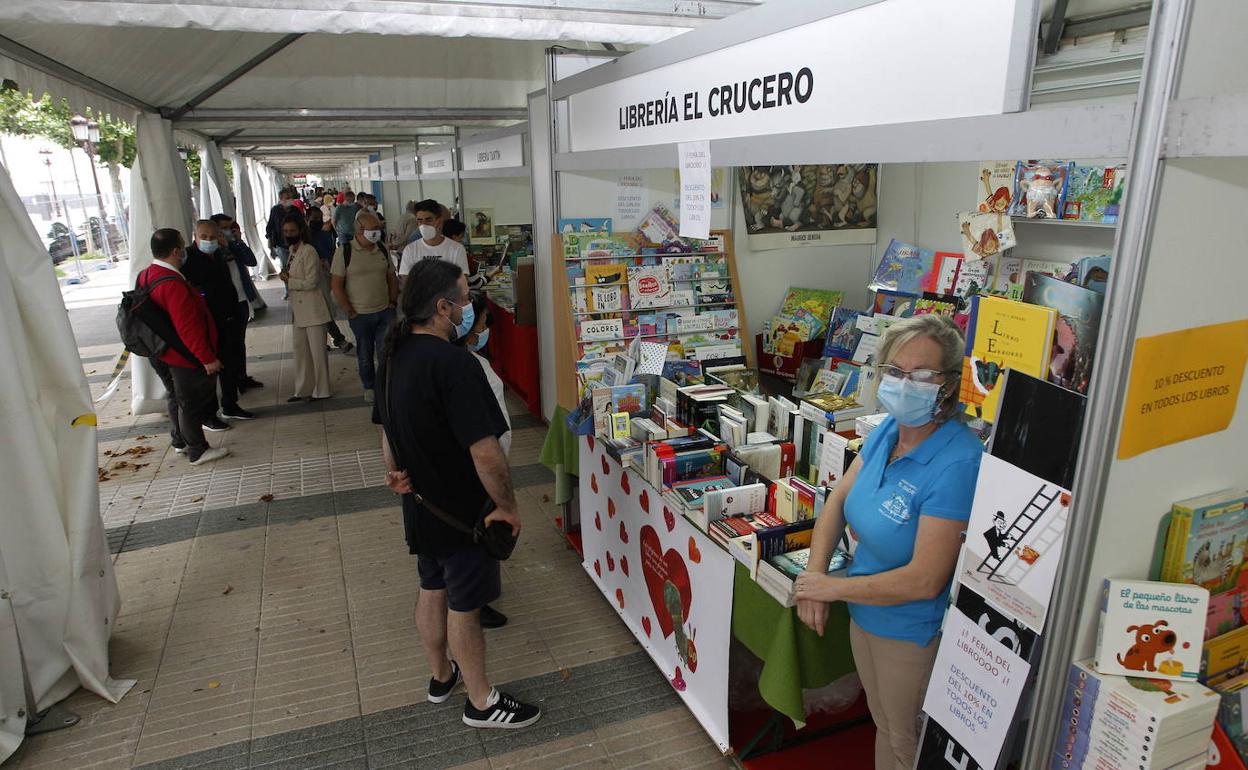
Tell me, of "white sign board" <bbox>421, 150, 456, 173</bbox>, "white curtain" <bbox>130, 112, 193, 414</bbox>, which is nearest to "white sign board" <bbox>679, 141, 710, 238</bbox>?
"white curtain" <bbox>130, 112, 193, 414</bbox>

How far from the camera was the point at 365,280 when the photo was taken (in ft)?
20.6

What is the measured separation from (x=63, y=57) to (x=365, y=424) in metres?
3.32

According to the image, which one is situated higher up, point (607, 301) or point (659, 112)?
point (659, 112)

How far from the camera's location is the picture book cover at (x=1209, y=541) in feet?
5.03

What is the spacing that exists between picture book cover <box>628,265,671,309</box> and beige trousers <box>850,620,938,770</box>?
9.03 ft

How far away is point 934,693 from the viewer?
6.00 ft

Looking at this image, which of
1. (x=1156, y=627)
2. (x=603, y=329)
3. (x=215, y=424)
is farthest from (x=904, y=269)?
(x=215, y=424)

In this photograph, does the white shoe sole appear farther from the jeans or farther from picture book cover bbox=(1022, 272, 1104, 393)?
the jeans

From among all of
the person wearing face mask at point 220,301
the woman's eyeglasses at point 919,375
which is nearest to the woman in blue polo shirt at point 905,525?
the woman's eyeglasses at point 919,375

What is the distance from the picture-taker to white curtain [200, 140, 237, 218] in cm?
1073

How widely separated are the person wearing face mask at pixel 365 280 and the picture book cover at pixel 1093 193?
499 centimetres

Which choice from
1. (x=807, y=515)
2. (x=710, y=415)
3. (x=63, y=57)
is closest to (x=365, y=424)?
(x=63, y=57)

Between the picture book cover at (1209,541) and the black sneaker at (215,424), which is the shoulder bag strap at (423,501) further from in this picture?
the black sneaker at (215,424)

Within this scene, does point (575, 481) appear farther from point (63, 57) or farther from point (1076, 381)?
point (63, 57)
